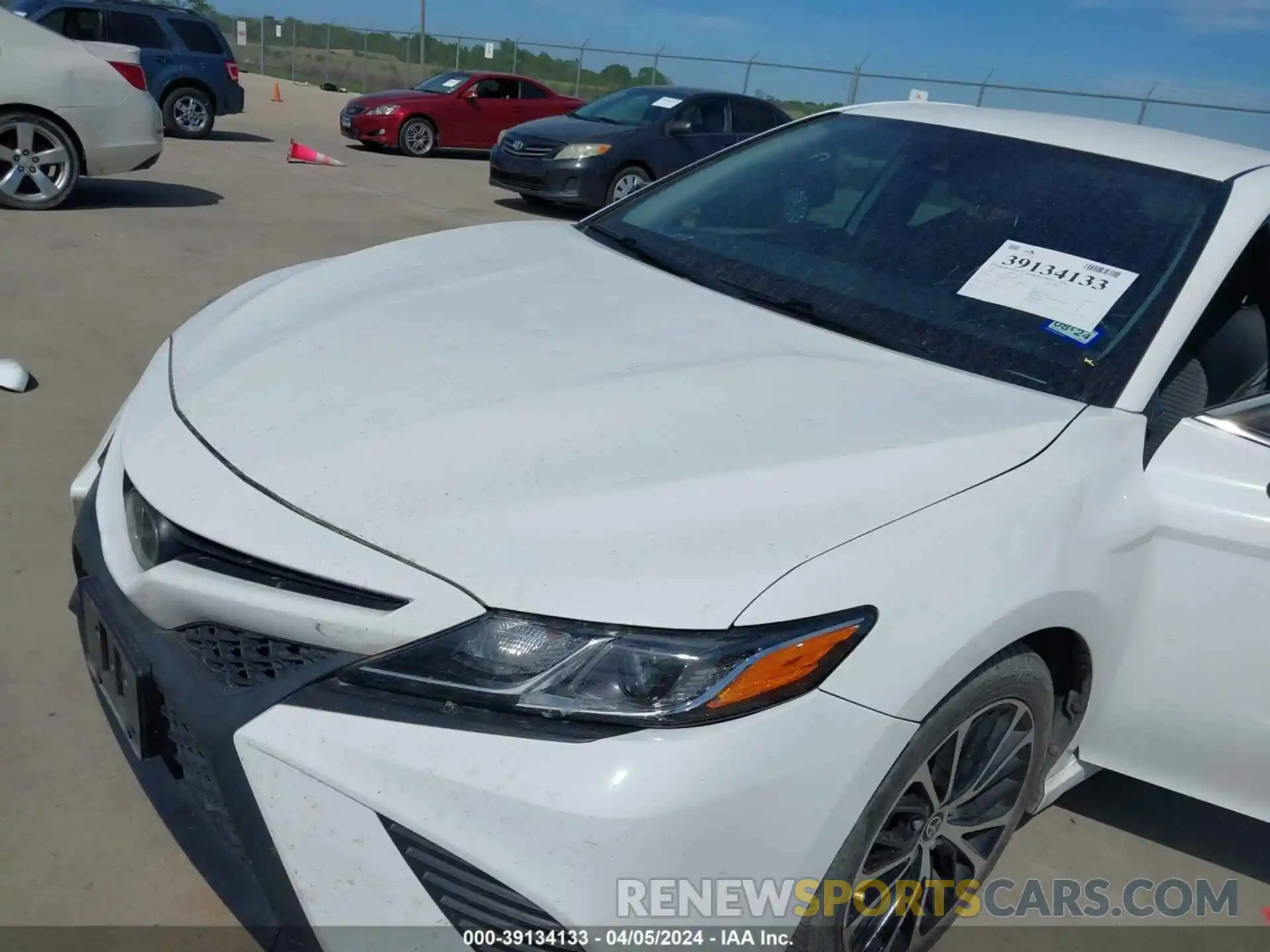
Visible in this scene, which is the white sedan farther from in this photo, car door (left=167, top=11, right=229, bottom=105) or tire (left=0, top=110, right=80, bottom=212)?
car door (left=167, top=11, right=229, bottom=105)

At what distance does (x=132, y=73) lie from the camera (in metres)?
8.26

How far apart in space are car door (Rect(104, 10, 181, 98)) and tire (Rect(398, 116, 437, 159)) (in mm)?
2963

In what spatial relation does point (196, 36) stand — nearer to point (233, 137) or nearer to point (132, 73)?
point (233, 137)

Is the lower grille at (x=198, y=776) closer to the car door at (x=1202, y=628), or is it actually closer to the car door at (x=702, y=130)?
the car door at (x=1202, y=628)

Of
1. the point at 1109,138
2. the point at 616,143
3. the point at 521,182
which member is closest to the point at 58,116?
the point at 521,182

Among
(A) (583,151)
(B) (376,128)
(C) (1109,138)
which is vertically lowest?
(B) (376,128)

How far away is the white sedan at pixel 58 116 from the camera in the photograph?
24.5ft

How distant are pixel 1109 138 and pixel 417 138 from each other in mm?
13820

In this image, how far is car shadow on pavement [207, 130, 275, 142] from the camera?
558 inches

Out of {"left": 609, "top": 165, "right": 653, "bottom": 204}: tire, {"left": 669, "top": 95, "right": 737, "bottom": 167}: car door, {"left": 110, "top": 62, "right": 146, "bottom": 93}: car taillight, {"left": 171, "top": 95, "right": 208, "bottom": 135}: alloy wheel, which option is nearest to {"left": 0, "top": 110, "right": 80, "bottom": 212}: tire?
{"left": 110, "top": 62, "right": 146, "bottom": 93}: car taillight

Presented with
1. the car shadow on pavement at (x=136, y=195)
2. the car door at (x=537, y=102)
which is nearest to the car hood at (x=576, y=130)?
the car shadow on pavement at (x=136, y=195)

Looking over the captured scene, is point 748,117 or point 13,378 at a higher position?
point 748,117

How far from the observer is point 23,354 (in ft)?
15.9

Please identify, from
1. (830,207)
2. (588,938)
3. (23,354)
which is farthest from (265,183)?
(588,938)
